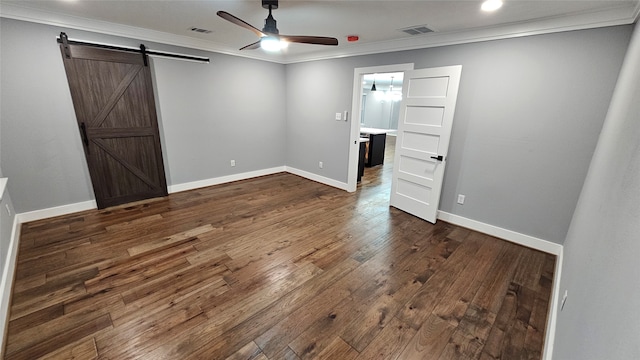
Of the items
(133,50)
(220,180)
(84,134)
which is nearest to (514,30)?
(133,50)

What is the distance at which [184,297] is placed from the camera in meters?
2.16

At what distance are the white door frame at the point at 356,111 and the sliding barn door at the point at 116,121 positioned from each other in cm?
315

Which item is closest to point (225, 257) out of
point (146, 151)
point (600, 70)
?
point (146, 151)

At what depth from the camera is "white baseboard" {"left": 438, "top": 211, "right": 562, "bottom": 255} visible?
2.96m

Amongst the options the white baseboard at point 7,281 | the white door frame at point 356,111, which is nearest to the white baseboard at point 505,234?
the white door frame at point 356,111

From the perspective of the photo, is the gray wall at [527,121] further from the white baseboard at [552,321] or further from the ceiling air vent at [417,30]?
the white baseboard at [552,321]

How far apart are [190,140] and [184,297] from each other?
310 cm

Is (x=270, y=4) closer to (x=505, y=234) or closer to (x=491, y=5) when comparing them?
(x=491, y=5)

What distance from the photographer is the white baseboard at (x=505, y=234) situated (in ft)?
9.71

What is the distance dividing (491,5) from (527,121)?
131 centimetres

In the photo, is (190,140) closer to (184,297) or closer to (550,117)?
Answer: (184,297)

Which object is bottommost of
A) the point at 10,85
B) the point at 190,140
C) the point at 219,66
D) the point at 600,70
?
the point at 190,140

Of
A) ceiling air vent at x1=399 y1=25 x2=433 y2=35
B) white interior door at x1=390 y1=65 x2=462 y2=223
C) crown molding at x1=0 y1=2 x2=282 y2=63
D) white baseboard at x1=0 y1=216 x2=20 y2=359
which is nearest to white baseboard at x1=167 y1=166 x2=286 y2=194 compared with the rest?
white baseboard at x1=0 y1=216 x2=20 y2=359

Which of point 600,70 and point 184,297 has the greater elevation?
point 600,70
